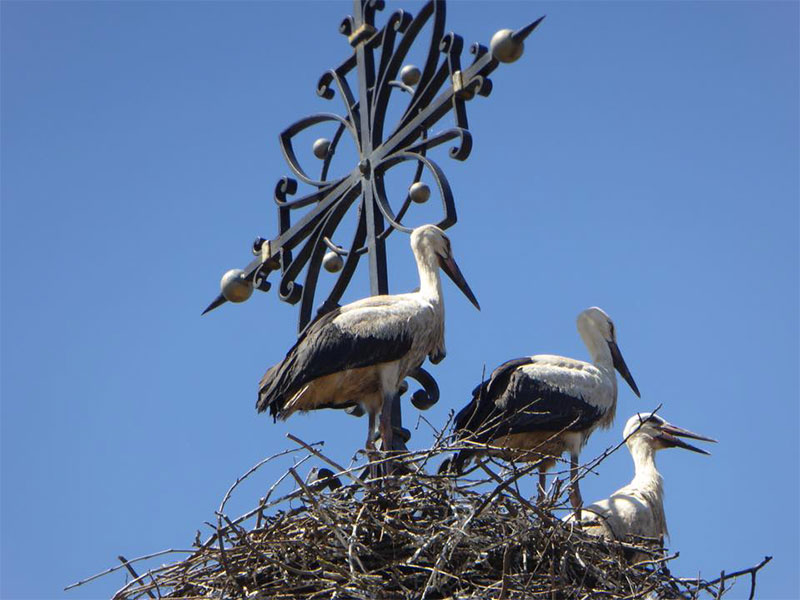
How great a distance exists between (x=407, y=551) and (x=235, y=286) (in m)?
1.50

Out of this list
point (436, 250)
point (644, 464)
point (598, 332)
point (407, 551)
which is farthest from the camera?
point (598, 332)

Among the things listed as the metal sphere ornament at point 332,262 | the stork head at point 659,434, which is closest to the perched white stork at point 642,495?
the stork head at point 659,434

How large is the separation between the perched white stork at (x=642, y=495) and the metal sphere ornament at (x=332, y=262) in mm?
1185

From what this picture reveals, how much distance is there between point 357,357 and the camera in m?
6.01

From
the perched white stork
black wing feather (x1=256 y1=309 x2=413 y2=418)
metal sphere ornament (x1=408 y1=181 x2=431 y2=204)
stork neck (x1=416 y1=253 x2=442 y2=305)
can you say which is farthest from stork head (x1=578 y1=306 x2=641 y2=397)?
metal sphere ornament (x1=408 y1=181 x2=431 y2=204)

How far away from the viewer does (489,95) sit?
5.36 meters

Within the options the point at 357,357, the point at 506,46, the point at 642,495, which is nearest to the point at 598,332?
the point at 642,495

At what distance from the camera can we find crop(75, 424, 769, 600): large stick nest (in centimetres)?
473

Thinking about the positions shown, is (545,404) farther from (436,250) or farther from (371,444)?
(371,444)

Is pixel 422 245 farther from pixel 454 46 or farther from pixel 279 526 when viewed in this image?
pixel 279 526

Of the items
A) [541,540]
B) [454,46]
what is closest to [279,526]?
[541,540]

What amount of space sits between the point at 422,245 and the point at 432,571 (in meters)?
1.91

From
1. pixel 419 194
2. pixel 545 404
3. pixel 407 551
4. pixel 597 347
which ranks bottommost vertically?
pixel 407 551

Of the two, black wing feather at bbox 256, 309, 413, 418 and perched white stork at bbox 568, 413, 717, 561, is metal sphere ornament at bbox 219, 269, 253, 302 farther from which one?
perched white stork at bbox 568, 413, 717, 561
